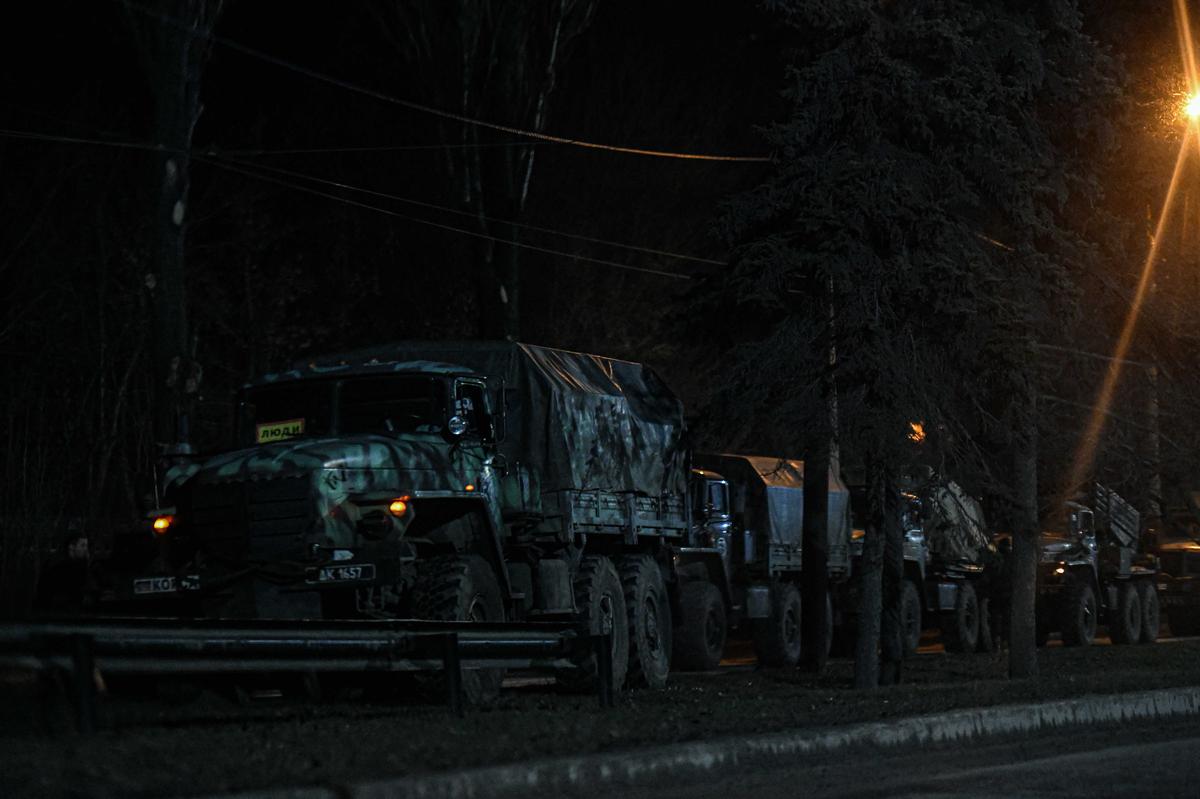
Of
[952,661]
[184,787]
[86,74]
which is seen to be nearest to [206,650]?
[184,787]

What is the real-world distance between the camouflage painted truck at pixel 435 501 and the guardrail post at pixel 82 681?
5.48 m

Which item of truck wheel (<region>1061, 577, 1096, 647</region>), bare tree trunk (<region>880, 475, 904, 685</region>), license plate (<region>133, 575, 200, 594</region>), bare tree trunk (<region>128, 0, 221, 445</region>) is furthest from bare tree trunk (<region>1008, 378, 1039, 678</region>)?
bare tree trunk (<region>128, 0, 221, 445</region>)

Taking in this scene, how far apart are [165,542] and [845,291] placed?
280 inches

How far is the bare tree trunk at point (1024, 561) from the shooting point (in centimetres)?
2006

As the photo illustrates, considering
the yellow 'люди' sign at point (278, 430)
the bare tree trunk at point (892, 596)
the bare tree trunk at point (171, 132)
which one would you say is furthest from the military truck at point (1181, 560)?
the yellow 'люди' sign at point (278, 430)

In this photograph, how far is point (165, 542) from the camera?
1614 cm

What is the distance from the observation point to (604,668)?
1340 cm

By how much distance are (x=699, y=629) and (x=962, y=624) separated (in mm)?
9178

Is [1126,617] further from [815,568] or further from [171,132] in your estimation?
[171,132]

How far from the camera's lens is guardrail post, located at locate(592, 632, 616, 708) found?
43.6ft

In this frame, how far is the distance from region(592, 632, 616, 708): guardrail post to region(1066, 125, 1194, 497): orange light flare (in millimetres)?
11754

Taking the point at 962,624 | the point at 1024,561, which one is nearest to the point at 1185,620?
the point at 962,624

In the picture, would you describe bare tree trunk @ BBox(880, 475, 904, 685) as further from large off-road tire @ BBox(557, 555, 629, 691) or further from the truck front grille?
the truck front grille

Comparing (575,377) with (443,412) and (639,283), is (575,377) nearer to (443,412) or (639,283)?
(443,412)
